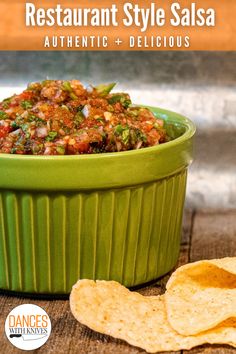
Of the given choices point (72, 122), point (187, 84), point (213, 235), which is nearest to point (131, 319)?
point (72, 122)

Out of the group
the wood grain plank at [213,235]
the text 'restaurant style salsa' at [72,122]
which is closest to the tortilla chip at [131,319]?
the text 'restaurant style salsa' at [72,122]

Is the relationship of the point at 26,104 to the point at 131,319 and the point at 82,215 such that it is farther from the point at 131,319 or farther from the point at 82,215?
the point at 131,319

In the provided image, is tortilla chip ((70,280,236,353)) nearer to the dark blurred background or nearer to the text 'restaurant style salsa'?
the text 'restaurant style salsa'

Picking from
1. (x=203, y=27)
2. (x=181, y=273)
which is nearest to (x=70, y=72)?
(x=203, y=27)

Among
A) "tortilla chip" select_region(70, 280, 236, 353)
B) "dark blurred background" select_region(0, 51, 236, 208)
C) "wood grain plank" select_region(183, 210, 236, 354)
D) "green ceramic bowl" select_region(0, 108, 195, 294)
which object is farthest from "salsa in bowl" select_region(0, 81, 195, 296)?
"dark blurred background" select_region(0, 51, 236, 208)

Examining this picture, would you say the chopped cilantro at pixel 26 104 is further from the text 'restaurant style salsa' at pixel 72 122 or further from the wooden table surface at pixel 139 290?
the wooden table surface at pixel 139 290
